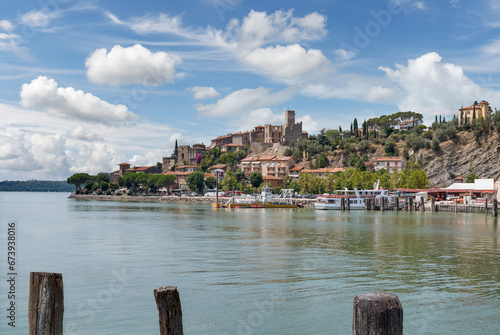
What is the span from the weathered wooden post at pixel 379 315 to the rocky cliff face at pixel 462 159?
11063 cm

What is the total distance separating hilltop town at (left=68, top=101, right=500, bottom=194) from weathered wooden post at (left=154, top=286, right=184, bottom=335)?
89.9 meters

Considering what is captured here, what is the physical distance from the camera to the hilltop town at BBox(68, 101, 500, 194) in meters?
109

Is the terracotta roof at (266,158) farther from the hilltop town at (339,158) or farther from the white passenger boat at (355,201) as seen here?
the white passenger boat at (355,201)

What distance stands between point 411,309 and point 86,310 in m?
9.78

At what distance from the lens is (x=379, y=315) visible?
4.83 metres

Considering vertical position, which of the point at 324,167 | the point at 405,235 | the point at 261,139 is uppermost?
the point at 261,139

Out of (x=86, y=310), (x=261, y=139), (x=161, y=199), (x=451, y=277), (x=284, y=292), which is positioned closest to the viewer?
(x=86, y=310)

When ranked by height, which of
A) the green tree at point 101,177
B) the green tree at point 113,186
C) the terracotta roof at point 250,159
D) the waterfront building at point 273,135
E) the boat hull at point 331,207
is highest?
the waterfront building at point 273,135

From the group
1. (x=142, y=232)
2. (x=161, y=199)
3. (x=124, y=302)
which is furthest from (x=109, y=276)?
(x=161, y=199)

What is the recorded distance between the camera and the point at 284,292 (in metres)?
15.9

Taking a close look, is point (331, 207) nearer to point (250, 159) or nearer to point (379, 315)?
point (250, 159)

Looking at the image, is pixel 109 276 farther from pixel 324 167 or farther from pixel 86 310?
pixel 324 167

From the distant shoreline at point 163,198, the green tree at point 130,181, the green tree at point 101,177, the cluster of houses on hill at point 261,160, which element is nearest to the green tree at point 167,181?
the distant shoreline at point 163,198

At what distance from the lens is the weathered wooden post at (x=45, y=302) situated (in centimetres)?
612
